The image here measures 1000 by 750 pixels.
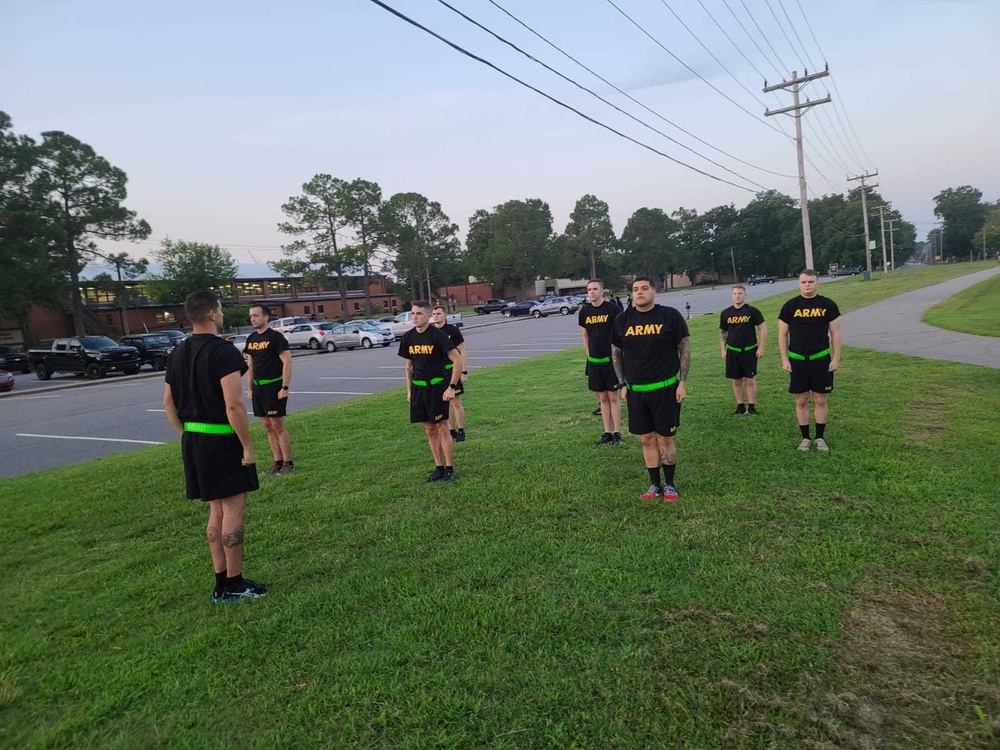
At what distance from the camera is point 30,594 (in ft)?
14.1

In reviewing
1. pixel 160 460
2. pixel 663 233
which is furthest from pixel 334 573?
pixel 663 233

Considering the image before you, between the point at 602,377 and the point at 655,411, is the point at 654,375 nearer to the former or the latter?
the point at 655,411

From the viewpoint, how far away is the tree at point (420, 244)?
226 ft

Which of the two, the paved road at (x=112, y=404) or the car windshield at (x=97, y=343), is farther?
the car windshield at (x=97, y=343)

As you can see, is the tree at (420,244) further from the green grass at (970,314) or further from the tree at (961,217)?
the tree at (961,217)

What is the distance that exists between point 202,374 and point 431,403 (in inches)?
102

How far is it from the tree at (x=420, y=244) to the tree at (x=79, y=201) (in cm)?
2480

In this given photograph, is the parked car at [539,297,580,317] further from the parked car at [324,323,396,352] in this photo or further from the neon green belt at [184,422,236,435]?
the neon green belt at [184,422,236,435]

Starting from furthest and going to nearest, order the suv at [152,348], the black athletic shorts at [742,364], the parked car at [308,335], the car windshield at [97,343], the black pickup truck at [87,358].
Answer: the parked car at [308,335]
the suv at [152,348]
the car windshield at [97,343]
the black pickup truck at [87,358]
the black athletic shorts at [742,364]

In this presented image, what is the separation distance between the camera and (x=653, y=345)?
16.7 feet

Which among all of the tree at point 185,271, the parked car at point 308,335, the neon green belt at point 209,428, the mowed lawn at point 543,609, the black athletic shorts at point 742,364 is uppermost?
the tree at point 185,271

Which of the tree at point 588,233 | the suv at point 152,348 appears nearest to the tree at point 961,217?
the tree at point 588,233

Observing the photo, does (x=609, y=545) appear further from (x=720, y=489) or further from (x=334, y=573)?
(x=334, y=573)

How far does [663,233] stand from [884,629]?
381ft
